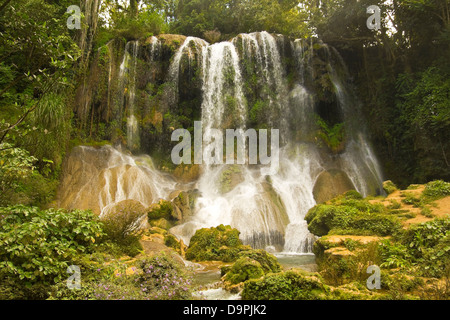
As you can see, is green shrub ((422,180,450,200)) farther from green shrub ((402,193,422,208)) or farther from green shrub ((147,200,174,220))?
green shrub ((147,200,174,220))

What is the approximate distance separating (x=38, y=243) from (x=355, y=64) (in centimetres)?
1993

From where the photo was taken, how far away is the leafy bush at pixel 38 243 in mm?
4051

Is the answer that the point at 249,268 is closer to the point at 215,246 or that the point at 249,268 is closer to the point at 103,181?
the point at 215,246

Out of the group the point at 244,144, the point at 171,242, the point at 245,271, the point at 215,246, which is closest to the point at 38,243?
the point at 245,271

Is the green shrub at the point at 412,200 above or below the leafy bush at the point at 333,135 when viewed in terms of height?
below

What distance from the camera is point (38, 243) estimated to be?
4.21 m

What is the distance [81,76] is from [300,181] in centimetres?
1223

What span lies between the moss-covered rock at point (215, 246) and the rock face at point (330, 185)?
581cm

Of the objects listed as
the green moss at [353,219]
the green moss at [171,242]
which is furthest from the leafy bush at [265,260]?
the green moss at [171,242]

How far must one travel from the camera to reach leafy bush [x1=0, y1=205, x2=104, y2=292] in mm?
4051

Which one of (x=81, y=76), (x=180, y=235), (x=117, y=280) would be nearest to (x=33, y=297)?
(x=117, y=280)

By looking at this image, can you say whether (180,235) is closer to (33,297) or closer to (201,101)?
(33,297)

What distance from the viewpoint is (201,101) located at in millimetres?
18250

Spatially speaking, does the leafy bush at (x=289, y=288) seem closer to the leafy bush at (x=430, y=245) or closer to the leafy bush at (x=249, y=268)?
the leafy bush at (x=249, y=268)
